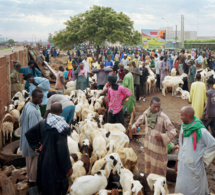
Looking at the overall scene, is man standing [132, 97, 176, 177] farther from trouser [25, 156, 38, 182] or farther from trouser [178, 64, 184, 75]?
trouser [178, 64, 184, 75]

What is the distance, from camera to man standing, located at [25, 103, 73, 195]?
11.2 ft

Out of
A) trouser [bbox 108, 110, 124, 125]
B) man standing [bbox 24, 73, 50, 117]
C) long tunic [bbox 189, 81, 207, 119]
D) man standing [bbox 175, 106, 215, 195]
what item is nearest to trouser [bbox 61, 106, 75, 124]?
man standing [bbox 24, 73, 50, 117]

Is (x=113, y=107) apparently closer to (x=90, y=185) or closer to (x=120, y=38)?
(x=90, y=185)

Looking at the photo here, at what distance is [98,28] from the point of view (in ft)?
71.8

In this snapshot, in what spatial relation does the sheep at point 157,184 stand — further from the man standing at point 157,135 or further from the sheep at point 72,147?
the sheep at point 72,147

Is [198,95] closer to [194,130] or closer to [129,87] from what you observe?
[129,87]

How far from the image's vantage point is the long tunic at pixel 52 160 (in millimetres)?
3422

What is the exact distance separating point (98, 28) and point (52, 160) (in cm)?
1962

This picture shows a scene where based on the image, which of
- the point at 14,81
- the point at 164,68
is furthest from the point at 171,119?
the point at 14,81

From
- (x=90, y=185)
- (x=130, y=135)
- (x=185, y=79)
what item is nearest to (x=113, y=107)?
(x=130, y=135)

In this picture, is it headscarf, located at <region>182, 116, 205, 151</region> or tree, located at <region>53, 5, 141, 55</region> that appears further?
tree, located at <region>53, 5, 141, 55</region>

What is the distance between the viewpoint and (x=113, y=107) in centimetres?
675

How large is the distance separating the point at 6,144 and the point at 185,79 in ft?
31.2

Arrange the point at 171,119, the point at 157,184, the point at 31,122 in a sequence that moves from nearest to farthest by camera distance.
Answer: the point at 157,184 → the point at 31,122 → the point at 171,119
